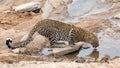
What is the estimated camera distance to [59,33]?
484 inches

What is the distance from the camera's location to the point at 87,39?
12344 mm

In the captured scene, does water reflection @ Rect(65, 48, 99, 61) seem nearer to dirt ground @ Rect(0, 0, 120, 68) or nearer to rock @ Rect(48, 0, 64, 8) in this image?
dirt ground @ Rect(0, 0, 120, 68)

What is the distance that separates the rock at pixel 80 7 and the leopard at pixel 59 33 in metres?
3.19

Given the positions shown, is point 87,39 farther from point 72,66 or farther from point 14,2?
point 14,2

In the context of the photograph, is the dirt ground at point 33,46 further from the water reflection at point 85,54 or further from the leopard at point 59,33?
the leopard at point 59,33

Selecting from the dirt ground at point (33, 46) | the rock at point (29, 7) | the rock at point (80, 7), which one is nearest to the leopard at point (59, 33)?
the dirt ground at point (33, 46)

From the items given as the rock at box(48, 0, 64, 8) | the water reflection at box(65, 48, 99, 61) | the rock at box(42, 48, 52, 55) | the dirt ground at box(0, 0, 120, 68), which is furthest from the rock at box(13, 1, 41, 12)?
the water reflection at box(65, 48, 99, 61)

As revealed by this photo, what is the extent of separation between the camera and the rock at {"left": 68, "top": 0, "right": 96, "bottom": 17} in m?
15.7

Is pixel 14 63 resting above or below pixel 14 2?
above

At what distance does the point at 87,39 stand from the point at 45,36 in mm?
1161

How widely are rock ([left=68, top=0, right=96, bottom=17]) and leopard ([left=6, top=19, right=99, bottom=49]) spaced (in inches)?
126

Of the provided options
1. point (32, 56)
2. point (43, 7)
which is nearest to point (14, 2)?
point (43, 7)

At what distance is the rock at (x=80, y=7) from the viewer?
15725mm

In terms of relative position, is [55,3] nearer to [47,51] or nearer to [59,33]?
[59,33]
